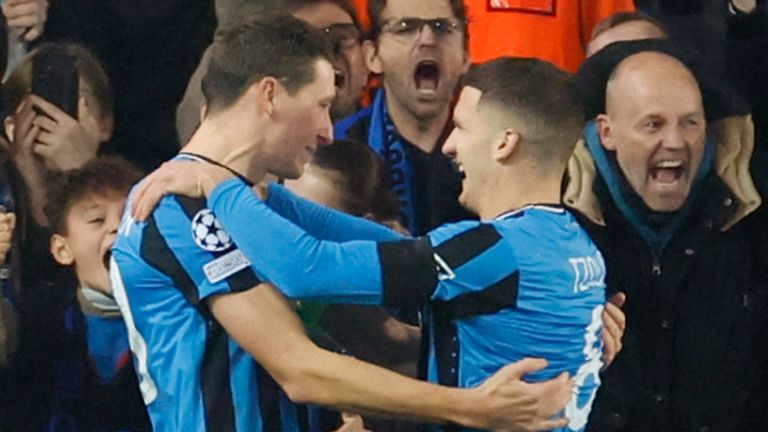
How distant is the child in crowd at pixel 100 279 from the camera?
3.79m

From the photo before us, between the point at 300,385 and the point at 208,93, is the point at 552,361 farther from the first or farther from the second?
the point at 208,93

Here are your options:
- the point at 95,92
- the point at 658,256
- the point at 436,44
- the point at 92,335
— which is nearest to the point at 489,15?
the point at 436,44

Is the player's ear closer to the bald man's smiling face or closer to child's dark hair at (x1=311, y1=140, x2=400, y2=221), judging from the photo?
child's dark hair at (x1=311, y1=140, x2=400, y2=221)

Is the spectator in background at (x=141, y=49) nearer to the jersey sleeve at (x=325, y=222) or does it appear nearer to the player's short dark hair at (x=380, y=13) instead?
the player's short dark hair at (x=380, y=13)

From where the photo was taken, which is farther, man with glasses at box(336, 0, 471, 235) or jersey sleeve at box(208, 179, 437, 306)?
man with glasses at box(336, 0, 471, 235)

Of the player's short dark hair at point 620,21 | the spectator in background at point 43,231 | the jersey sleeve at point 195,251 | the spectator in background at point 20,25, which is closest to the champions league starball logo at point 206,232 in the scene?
the jersey sleeve at point 195,251

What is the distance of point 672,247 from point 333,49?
0.94 metres

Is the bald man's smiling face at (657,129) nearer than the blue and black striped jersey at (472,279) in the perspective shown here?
No

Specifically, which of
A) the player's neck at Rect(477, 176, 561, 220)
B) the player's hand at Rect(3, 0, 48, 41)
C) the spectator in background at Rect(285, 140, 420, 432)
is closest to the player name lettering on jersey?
the player's neck at Rect(477, 176, 561, 220)

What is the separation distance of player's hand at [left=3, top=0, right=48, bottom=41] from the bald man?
1341mm

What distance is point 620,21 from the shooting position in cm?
393

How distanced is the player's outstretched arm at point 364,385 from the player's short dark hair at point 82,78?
1306 millimetres

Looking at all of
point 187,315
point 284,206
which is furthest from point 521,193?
point 187,315

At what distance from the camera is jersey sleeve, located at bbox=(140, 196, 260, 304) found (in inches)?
110
